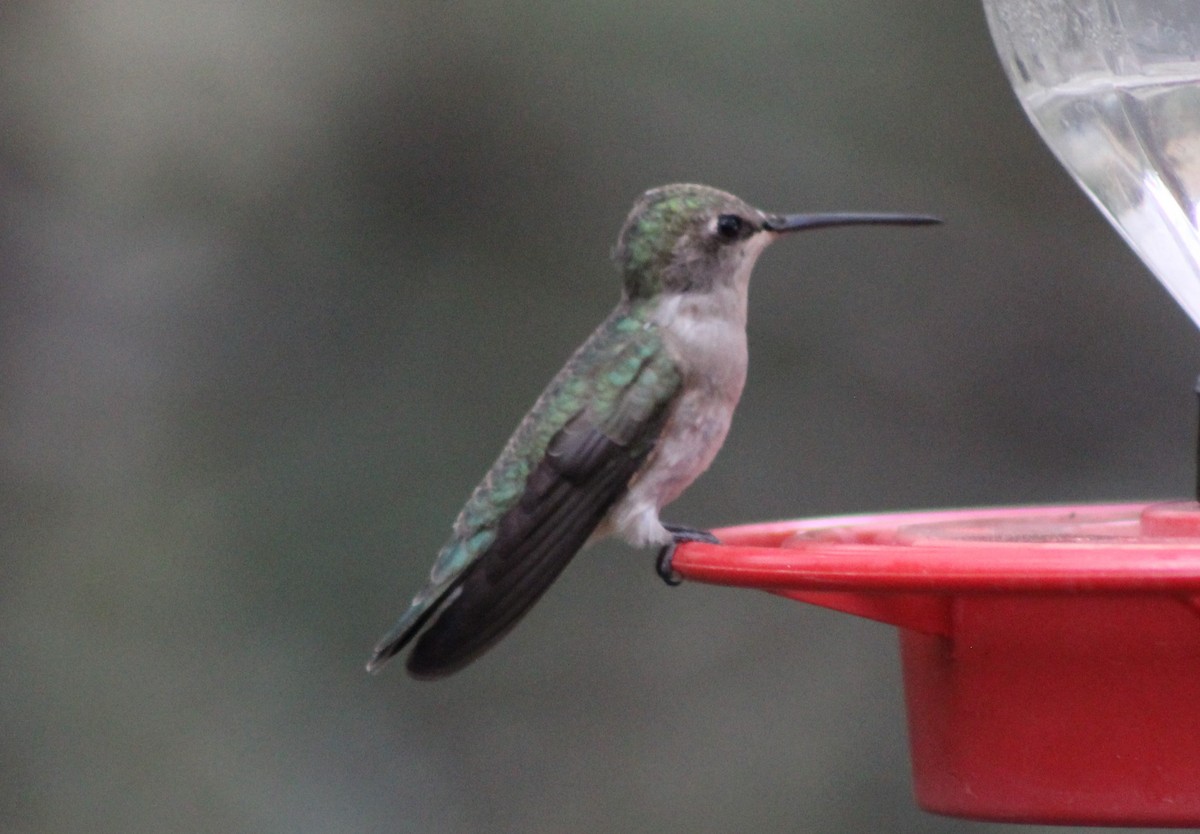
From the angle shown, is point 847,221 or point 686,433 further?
point 686,433

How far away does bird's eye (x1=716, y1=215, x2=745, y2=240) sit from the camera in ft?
11.7

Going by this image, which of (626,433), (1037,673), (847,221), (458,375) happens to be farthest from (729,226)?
(458,375)

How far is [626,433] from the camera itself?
10.7ft

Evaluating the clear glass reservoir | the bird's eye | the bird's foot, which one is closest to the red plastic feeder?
the bird's foot

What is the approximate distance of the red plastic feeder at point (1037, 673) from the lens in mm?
1977

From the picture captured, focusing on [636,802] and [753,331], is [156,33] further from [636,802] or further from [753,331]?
[636,802]

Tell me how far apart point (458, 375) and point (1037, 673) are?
444 cm

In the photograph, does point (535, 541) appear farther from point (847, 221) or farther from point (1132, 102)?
point (1132, 102)

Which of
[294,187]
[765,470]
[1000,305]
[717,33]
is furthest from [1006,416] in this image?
[294,187]

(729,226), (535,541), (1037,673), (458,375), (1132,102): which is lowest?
(458,375)

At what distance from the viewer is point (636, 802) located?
6.14 m

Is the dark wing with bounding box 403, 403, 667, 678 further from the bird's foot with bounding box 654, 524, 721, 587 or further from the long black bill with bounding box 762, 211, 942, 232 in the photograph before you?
the long black bill with bounding box 762, 211, 942, 232

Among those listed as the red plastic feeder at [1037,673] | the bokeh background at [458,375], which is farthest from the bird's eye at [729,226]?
the bokeh background at [458,375]

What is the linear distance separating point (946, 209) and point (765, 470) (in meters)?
1.25
